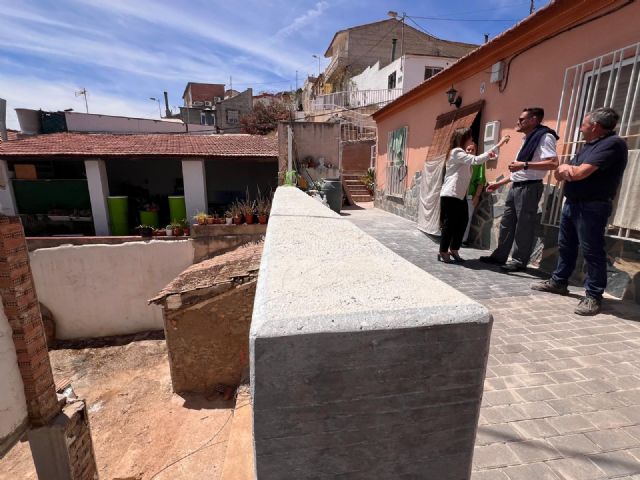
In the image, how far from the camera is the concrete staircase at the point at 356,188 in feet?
48.7

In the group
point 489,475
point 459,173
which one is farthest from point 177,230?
point 489,475

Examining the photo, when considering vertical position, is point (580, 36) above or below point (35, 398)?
above

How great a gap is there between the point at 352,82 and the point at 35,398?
30.3m

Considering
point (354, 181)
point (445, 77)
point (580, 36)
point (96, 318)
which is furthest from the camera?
point (354, 181)

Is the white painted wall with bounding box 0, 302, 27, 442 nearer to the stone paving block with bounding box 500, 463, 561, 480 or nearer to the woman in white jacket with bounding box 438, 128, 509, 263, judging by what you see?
the stone paving block with bounding box 500, 463, 561, 480

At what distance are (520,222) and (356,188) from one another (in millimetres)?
11615

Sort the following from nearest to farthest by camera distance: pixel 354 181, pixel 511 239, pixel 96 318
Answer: pixel 511 239 → pixel 96 318 → pixel 354 181

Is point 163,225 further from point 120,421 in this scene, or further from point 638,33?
point 638,33

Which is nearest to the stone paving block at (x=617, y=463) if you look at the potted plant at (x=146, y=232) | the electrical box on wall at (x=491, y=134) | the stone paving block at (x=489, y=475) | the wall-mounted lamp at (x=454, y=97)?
the stone paving block at (x=489, y=475)

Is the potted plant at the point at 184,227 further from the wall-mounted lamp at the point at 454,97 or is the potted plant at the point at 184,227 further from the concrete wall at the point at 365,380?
the concrete wall at the point at 365,380

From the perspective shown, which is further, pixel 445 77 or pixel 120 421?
pixel 120 421

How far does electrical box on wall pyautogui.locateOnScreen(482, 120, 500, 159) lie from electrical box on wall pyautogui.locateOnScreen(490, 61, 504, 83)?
0.65m

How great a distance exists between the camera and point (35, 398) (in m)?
4.16

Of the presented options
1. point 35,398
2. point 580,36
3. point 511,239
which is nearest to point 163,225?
point 35,398
